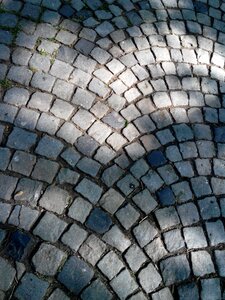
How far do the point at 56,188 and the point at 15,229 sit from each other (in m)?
0.45

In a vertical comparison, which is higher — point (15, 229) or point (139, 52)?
point (139, 52)

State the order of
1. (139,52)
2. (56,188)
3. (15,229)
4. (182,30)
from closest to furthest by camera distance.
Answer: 1. (15,229)
2. (56,188)
3. (139,52)
4. (182,30)

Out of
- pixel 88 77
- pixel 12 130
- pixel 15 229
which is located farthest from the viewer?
pixel 88 77

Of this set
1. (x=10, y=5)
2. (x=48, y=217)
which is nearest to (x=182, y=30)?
(x=10, y=5)

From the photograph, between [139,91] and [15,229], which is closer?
[15,229]

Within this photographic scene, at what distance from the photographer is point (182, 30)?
178 inches

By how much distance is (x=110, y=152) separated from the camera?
11.2ft

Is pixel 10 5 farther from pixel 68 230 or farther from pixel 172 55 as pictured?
pixel 68 230

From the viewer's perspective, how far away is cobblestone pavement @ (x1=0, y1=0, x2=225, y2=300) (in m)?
2.83

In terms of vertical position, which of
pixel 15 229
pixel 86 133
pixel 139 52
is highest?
pixel 139 52

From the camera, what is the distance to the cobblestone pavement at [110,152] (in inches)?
111

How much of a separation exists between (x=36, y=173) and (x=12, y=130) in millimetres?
456

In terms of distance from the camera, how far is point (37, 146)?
130 inches

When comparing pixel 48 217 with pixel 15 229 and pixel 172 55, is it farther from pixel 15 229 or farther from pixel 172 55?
pixel 172 55
